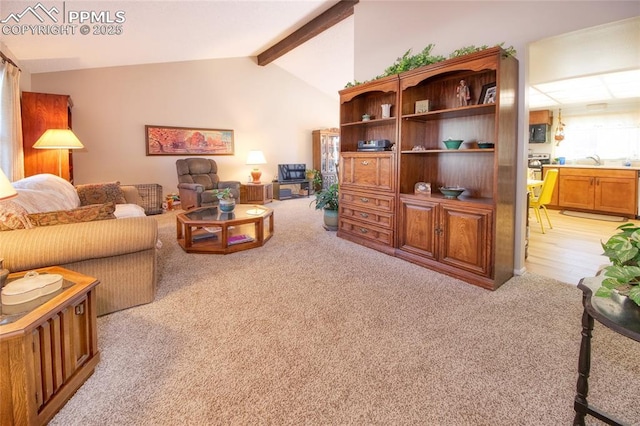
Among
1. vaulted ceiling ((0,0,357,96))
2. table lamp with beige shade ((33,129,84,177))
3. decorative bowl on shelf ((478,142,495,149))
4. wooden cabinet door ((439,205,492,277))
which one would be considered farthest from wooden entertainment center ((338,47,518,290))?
table lamp with beige shade ((33,129,84,177))

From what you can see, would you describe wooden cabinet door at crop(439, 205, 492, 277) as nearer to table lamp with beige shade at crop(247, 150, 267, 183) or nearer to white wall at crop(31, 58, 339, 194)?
table lamp with beige shade at crop(247, 150, 267, 183)

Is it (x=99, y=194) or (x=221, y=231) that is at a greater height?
→ (x=99, y=194)

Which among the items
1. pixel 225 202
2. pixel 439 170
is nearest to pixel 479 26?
pixel 439 170

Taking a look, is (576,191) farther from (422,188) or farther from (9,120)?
(9,120)

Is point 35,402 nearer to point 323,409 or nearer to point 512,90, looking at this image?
point 323,409

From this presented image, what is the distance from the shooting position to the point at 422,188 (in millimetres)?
3373

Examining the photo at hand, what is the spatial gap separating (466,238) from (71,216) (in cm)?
298

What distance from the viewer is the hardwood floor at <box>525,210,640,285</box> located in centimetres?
311

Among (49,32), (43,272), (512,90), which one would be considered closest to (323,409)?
(43,272)

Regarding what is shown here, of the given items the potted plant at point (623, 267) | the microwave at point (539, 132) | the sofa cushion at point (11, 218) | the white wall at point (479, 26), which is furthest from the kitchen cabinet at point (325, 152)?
the potted plant at point (623, 267)

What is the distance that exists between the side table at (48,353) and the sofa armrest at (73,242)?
0.19 m

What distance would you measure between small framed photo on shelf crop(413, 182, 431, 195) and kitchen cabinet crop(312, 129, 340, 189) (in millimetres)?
5290

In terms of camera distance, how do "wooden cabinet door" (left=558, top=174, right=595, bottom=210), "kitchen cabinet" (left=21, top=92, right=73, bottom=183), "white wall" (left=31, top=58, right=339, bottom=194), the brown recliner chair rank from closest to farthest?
"kitchen cabinet" (left=21, top=92, right=73, bottom=183) → "wooden cabinet door" (left=558, top=174, right=595, bottom=210) → "white wall" (left=31, top=58, right=339, bottom=194) → the brown recliner chair

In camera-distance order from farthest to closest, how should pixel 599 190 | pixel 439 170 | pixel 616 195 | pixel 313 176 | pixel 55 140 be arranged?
pixel 313 176 → pixel 599 190 → pixel 616 195 → pixel 55 140 → pixel 439 170
